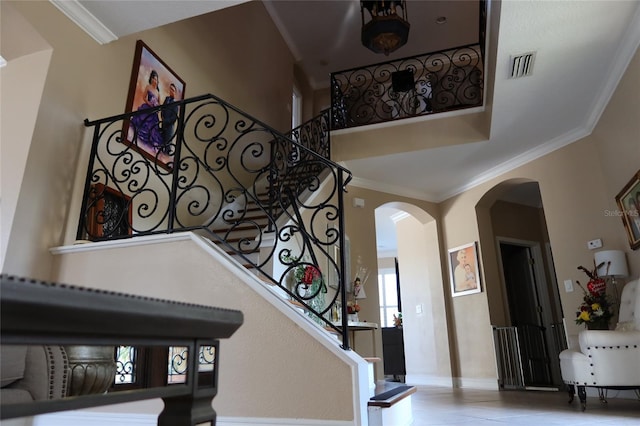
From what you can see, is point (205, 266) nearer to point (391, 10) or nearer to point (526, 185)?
point (391, 10)

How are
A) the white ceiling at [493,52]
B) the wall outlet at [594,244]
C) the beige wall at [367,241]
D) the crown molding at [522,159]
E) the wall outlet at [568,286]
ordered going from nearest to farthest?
A: the white ceiling at [493,52], the wall outlet at [594,244], the wall outlet at [568,286], the crown molding at [522,159], the beige wall at [367,241]

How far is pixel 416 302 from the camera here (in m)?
7.32

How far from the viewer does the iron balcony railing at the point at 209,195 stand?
9.46 ft

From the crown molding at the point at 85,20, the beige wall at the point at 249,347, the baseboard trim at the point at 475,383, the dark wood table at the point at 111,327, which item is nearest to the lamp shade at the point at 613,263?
the baseboard trim at the point at 475,383

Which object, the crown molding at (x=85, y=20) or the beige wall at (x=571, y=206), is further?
the beige wall at (x=571, y=206)

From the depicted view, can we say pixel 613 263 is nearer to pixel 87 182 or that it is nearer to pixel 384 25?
pixel 384 25

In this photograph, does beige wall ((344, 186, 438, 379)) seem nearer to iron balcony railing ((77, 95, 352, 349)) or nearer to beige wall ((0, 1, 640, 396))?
beige wall ((0, 1, 640, 396))

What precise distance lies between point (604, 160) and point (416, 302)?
366 cm

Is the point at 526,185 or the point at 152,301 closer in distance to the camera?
Result: the point at 152,301

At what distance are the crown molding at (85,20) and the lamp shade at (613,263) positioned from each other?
16.7 feet

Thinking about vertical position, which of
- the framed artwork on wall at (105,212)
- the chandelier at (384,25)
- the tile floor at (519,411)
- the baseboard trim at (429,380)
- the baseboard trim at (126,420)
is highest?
the chandelier at (384,25)

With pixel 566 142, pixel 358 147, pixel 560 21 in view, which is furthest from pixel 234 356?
pixel 566 142

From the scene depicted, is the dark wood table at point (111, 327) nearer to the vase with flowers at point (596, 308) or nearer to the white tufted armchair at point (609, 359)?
the white tufted armchair at point (609, 359)

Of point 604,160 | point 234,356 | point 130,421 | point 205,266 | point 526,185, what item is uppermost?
point 526,185
